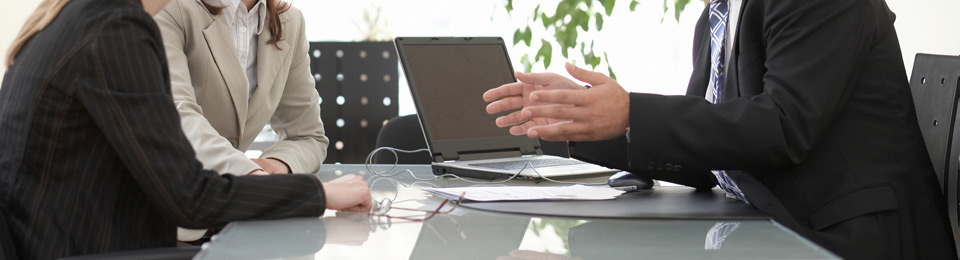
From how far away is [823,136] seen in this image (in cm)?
126

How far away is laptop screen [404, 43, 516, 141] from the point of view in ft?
6.56

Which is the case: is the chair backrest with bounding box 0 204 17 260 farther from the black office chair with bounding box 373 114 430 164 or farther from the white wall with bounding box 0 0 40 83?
the white wall with bounding box 0 0 40 83

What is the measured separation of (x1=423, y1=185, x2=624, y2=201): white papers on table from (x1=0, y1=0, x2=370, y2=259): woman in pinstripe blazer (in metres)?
0.23

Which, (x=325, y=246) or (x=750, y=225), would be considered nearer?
(x=325, y=246)

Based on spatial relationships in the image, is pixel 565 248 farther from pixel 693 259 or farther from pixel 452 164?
pixel 452 164

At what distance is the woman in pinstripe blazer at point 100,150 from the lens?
1.08 meters

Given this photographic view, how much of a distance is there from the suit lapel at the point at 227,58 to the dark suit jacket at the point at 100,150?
0.67 meters

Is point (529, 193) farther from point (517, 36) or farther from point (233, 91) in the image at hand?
point (517, 36)

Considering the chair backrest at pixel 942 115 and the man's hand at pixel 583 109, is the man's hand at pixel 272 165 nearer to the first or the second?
the man's hand at pixel 583 109

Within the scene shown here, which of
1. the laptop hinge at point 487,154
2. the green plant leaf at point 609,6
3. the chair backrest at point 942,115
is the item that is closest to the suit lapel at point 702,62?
the chair backrest at point 942,115

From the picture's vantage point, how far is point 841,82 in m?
1.22

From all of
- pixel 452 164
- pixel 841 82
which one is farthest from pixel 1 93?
pixel 841 82

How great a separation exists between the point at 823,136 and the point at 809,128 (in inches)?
2.8

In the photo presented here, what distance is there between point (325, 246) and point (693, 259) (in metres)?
0.41
